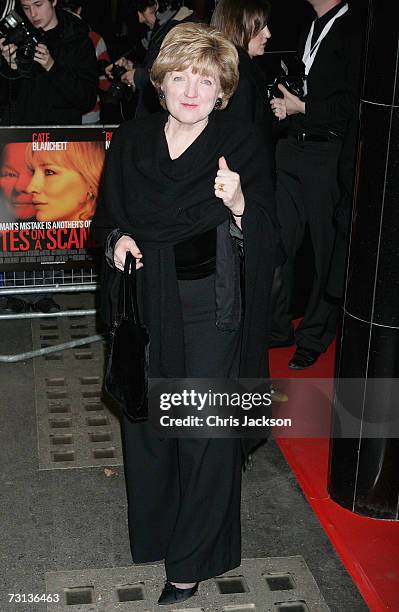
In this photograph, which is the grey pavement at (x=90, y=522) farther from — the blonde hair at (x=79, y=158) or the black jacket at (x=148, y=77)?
the black jacket at (x=148, y=77)

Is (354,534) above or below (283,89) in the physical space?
below

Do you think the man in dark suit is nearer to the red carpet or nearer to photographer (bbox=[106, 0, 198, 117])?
photographer (bbox=[106, 0, 198, 117])

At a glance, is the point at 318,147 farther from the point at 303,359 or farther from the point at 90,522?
the point at 90,522

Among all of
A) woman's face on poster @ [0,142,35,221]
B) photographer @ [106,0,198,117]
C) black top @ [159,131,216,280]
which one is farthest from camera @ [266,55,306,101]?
black top @ [159,131,216,280]

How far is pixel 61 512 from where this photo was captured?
4625mm

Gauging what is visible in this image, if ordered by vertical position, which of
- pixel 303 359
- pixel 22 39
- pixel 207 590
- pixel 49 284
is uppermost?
pixel 22 39

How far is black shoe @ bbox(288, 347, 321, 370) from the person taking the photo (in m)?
6.23

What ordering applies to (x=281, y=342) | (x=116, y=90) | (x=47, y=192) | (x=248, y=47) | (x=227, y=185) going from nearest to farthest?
(x=227, y=185) → (x=248, y=47) → (x=47, y=192) → (x=281, y=342) → (x=116, y=90)

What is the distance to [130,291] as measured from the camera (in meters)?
3.66

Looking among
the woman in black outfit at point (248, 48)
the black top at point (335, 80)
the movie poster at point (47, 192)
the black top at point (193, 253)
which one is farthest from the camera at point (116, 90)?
the black top at point (193, 253)

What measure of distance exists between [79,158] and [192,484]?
111 inches

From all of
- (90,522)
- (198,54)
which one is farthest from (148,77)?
(90,522)

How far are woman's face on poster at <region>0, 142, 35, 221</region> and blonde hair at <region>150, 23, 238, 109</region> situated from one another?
2.66 metres

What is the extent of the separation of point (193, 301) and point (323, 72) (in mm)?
2709
